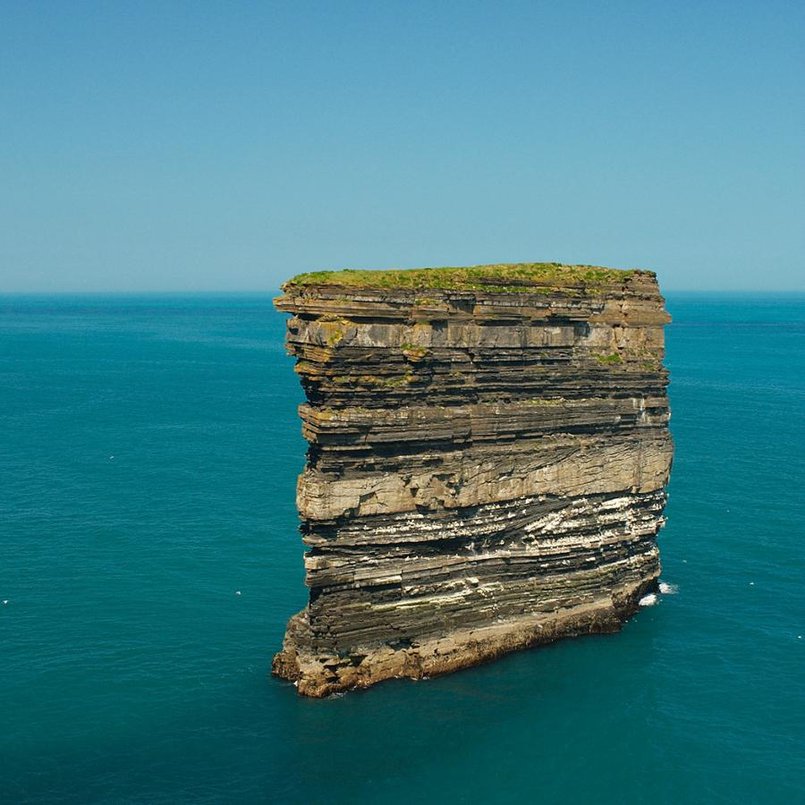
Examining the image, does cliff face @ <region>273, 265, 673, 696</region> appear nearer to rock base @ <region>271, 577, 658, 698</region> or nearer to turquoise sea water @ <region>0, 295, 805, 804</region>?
rock base @ <region>271, 577, 658, 698</region>

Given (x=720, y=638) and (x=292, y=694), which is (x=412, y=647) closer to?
(x=292, y=694)

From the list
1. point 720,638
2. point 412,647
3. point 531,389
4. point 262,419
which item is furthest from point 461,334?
point 262,419

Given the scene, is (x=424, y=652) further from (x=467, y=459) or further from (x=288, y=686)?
(x=467, y=459)

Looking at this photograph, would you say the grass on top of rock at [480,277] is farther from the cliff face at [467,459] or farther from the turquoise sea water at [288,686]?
the turquoise sea water at [288,686]

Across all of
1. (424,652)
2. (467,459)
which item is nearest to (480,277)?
(467,459)

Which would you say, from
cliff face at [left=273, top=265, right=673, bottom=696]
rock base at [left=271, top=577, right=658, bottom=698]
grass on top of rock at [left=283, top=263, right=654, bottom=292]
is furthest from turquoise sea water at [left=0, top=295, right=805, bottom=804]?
grass on top of rock at [left=283, top=263, right=654, bottom=292]
